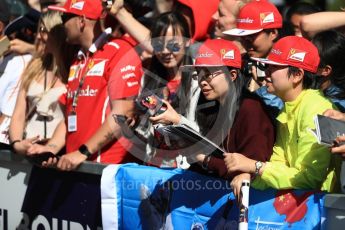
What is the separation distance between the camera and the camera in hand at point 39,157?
24.5ft

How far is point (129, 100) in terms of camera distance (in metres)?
7.27

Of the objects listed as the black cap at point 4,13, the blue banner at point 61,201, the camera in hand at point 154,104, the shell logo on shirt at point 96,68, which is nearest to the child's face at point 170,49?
the shell logo on shirt at point 96,68

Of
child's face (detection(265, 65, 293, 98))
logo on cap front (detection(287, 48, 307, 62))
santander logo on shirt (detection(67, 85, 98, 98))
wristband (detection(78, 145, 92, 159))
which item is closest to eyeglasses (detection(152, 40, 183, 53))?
santander logo on shirt (detection(67, 85, 98, 98))

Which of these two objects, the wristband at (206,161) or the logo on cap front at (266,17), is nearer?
the wristband at (206,161)

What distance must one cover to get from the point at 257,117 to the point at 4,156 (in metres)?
3.02

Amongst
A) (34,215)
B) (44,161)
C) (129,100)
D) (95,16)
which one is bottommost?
(34,215)

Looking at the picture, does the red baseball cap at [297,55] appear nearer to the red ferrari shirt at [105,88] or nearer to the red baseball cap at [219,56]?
the red baseball cap at [219,56]

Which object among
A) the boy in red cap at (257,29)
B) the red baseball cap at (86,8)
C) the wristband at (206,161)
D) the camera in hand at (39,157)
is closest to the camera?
the wristband at (206,161)

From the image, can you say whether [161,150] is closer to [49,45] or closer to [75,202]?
[75,202]

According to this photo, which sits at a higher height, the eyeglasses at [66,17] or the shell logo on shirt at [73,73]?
the eyeglasses at [66,17]

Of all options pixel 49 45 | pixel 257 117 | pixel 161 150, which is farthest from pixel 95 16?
pixel 257 117

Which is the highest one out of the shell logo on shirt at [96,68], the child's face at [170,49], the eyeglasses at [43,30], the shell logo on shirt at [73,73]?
the child's face at [170,49]

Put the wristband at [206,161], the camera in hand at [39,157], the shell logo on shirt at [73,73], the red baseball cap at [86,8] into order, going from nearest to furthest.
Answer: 1. the wristband at [206,161]
2. the camera in hand at [39,157]
3. the red baseball cap at [86,8]
4. the shell logo on shirt at [73,73]

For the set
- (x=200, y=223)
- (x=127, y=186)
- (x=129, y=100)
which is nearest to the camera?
(x=200, y=223)
